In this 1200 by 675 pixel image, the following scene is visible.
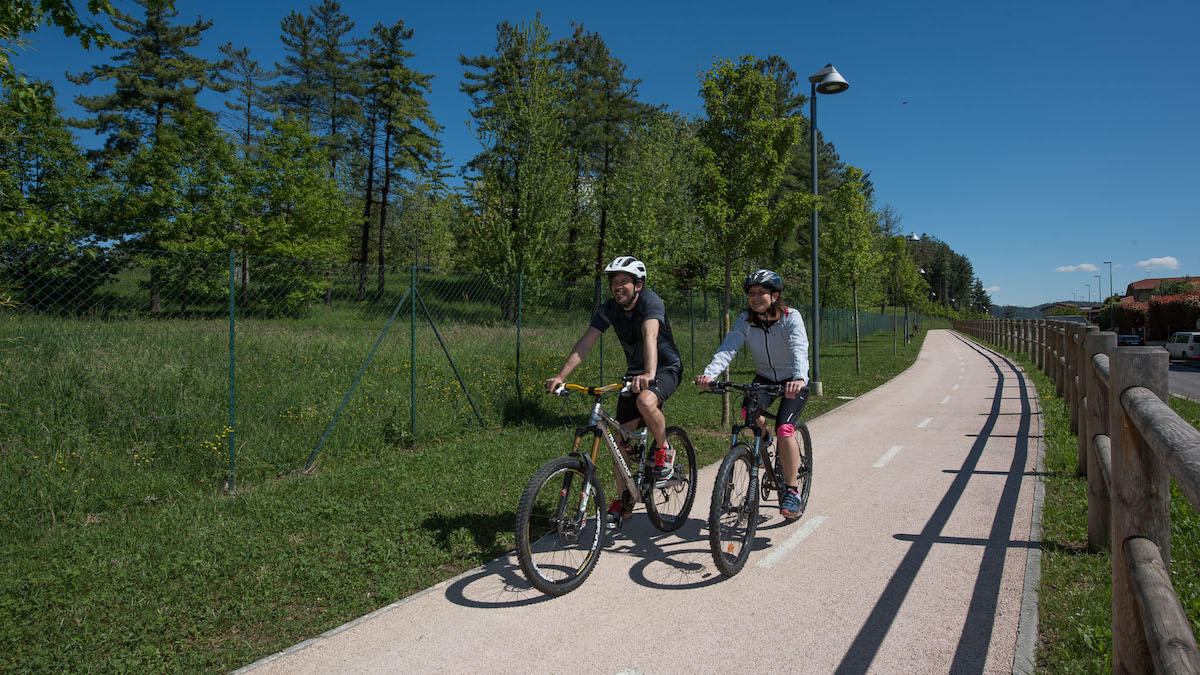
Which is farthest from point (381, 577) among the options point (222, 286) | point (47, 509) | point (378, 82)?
point (378, 82)

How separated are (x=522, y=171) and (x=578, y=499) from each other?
2056 cm

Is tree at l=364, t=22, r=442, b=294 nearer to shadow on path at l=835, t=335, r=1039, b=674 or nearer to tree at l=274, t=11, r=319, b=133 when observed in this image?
tree at l=274, t=11, r=319, b=133

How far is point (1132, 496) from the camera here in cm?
275

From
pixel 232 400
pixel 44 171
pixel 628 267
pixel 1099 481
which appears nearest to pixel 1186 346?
pixel 1099 481

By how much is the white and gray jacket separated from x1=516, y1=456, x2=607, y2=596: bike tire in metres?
1.29

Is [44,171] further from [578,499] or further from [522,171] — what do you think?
[578,499]

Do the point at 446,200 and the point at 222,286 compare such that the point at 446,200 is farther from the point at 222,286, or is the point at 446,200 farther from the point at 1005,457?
the point at 1005,457

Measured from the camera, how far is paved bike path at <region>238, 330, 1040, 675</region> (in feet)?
10.6

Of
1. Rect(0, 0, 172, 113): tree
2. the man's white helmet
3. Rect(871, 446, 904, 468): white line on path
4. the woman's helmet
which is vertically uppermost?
Rect(0, 0, 172, 113): tree

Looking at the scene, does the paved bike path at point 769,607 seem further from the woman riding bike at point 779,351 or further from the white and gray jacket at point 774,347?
the white and gray jacket at point 774,347

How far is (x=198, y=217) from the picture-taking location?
26.8 meters

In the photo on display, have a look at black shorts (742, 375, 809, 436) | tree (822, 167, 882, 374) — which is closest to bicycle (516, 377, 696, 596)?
black shorts (742, 375, 809, 436)

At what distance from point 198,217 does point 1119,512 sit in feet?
102

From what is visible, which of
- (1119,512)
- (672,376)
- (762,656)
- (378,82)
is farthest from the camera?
(378,82)
